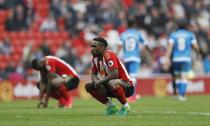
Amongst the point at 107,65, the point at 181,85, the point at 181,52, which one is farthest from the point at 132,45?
the point at 107,65

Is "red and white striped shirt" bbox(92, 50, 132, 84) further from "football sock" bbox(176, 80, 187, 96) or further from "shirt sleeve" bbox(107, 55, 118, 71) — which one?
"football sock" bbox(176, 80, 187, 96)

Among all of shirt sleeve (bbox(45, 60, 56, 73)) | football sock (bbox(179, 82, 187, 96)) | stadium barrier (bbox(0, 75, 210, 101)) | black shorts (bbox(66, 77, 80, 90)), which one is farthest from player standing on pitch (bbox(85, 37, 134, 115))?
stadium barrier (bbox(0, 75, 210, 101))

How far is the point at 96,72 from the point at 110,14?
1835 centimetres

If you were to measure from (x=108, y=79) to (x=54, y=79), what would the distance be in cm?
474

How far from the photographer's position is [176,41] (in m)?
24.0

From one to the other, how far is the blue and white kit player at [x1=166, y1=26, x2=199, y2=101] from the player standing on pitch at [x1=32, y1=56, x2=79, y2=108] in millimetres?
5183

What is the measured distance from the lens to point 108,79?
48.1ft

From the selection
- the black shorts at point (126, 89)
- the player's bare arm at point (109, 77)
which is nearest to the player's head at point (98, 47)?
the player's bare arm at point (109, 77)

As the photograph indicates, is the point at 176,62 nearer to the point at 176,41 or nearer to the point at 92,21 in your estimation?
the point at 176,41

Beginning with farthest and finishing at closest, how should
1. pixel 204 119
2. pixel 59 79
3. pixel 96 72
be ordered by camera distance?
pixel 59 79 < pixel 96 72 < pixel 204 119

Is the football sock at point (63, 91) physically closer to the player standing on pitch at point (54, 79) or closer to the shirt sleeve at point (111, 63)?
the player standing on pitch at point (54, 79)

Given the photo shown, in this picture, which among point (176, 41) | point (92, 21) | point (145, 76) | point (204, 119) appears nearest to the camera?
point (204, 119)

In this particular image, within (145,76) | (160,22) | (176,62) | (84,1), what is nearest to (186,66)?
(176,62)

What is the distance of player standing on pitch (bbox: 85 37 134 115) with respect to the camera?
14.7m
